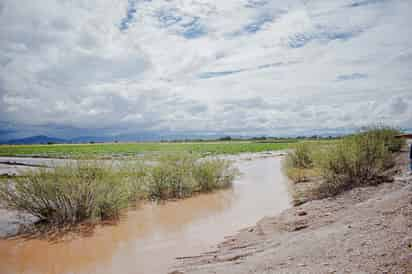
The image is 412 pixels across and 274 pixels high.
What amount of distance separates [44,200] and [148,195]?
4.75 m

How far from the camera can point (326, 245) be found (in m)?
5.20

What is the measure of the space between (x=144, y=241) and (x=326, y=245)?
493 cm

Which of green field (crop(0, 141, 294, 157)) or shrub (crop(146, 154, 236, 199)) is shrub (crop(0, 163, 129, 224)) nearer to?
green field (crop(0, 141, 294, 157))

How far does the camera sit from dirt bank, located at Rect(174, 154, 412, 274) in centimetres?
423

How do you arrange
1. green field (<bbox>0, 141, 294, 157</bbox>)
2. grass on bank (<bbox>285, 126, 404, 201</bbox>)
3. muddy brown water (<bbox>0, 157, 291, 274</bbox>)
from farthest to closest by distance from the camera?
green field (<bbox>0, 141, 294, 157</bbox>)
grass on bank (<bbox>285, 126, 404, 201</bbox>)
muddy brown water (<bbox>0, 157, 291, 274</bbox>)

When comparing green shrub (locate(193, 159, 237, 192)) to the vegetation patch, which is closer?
green shrub (locate(193, 159, 237, 192))

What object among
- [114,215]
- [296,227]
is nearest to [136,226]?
[114,215]

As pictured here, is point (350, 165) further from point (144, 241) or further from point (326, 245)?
point (144, 241)

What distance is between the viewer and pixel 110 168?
10070mm

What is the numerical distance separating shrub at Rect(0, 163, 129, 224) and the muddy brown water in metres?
0.81

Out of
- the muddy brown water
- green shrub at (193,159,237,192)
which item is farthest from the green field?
the muddy brown water

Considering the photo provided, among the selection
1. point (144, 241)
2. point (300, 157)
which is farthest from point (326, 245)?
point (300, 157)

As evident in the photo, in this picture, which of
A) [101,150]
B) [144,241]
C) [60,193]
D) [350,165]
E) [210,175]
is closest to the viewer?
[144,241]

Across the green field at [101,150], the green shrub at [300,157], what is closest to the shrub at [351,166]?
the green field at [101,150]
